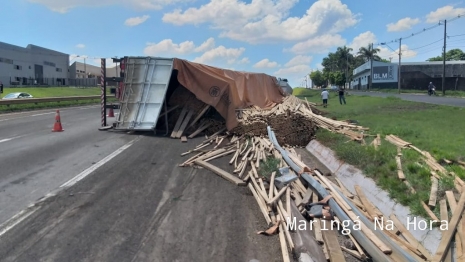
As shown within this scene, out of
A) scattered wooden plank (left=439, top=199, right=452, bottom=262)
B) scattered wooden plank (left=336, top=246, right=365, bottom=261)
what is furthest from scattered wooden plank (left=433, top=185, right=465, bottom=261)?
scattered wooden plank (left=336, top=246, right=365, bottom=261)

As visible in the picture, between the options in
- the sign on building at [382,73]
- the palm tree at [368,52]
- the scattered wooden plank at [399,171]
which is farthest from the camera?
the palm tree at [368,52]

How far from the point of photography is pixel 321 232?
5199mm

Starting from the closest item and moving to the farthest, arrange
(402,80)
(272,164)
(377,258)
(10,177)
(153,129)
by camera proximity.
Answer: (377,258)
(10,177)
(272,164)
(153,129)
(402,80)

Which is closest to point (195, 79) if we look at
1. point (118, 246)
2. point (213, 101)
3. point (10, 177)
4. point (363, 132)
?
point (213, 101)

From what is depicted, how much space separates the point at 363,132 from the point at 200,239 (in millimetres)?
8016

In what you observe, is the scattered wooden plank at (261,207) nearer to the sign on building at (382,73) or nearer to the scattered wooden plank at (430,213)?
the scattered wooden plank at (430,213)

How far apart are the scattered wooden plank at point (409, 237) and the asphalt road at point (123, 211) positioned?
1.69 meters

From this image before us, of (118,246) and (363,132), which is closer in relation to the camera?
(118,246)

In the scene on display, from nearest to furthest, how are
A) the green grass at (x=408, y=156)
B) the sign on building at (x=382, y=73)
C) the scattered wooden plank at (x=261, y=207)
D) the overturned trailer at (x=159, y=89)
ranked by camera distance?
the scattered wooden plank at (x=261, y=207)
the green grass at (x=408, y=156)
the overturned trailer at (x=159, y=89)
the sign on building at (x=382, y=73)

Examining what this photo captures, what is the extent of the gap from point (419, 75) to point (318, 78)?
61.8m

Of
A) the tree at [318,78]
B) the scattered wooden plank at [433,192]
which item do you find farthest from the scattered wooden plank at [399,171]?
the tree at [318,78]

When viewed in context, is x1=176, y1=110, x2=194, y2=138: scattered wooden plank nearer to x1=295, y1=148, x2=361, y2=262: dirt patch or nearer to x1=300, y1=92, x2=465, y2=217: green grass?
x1=295, y1=148, x2=361, y2=262: dirt patch

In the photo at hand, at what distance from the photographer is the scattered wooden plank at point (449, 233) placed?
4394mm

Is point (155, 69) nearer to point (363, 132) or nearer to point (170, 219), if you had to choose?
point (363, 132)
